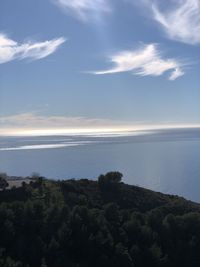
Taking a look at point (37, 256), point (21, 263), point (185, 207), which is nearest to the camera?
point (21, 263)

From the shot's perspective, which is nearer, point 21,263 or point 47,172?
point 21,263

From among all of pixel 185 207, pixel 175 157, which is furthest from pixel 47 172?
pixel 185 207

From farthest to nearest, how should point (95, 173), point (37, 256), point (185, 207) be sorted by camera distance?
point (95, 173), point (185, 207), point (37, 256)

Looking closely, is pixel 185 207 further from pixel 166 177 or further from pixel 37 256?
pixel 166 177

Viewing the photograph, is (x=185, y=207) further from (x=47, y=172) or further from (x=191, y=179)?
(x=47, y=172)

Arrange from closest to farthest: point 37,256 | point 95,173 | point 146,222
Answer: point 37,256, point 146,222, point 95,173

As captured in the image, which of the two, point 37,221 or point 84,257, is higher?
point 37,221

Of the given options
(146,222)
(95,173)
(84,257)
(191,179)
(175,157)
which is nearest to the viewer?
(84,257)

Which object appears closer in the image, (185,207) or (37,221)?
(37,221)

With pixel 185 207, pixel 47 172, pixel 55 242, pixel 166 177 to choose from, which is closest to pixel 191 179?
pixel 166 177
